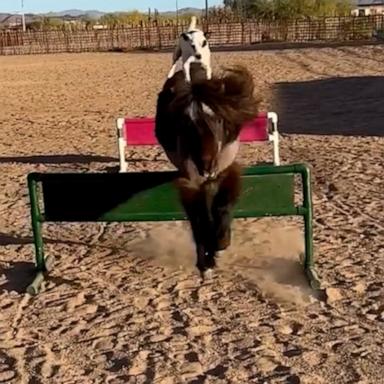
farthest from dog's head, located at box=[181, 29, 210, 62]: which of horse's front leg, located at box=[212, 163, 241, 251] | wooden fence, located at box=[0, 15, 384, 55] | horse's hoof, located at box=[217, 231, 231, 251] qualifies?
wooden fence, located at box=[0, 15, 384, 55]

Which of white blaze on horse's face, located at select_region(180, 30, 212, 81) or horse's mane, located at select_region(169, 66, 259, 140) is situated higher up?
white blaze on horse's face, located at select_region(180, 30, 212, 81)

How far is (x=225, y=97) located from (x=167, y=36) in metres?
49.2

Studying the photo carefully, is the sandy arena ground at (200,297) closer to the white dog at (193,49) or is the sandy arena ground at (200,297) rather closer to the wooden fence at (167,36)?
the white dog at (193,49)

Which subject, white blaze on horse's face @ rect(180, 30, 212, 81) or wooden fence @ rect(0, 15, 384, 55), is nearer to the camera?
white blaze on horse's face @ rect(180, 30, 212, 81)

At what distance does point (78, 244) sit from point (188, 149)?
305cm

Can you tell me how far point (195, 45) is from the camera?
5688 mm

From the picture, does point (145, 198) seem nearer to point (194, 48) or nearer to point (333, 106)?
point (194, 48)

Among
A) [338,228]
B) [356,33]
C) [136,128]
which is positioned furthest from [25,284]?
[356,33]

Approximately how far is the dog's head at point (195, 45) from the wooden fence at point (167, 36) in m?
45.5

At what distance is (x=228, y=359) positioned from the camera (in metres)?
4.70

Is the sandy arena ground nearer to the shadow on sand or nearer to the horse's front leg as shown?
the horse's front leg

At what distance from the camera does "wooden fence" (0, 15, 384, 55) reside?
2024 inches

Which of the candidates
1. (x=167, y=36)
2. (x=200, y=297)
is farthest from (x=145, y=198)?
(x=167, y=36)

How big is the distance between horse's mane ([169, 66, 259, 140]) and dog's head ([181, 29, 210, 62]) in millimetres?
615
